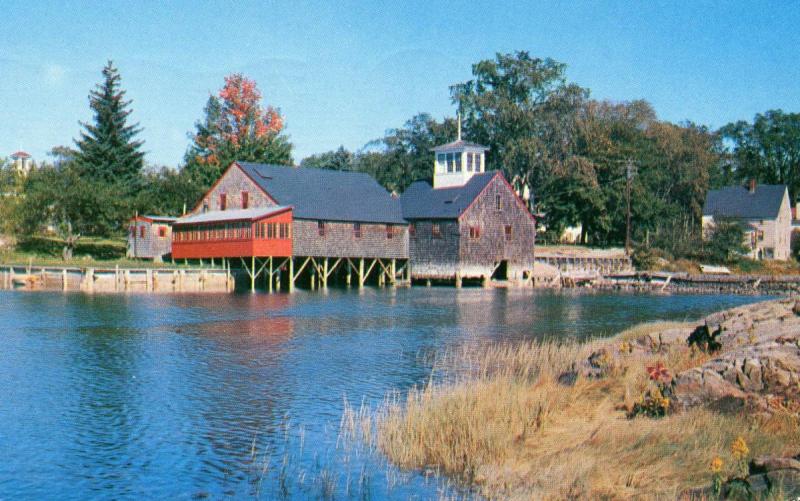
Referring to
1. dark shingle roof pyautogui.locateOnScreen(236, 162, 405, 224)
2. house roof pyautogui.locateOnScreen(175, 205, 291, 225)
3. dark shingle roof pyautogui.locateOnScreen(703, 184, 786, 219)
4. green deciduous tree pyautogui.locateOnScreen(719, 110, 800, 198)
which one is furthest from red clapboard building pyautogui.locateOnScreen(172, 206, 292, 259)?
green deciduous tree pyautogui.locateOnScreen(719, 110, 800, 198)

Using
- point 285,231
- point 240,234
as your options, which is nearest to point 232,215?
point 240,234

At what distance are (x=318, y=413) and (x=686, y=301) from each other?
130ft

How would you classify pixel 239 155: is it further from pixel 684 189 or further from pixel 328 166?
pixel 684 189

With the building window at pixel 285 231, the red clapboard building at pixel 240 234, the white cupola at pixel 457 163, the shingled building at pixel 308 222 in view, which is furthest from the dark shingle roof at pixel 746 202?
the red clapboard building at pixel 240 234

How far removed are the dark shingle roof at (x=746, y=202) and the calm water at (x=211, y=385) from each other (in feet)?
168

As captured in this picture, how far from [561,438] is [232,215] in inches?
1749

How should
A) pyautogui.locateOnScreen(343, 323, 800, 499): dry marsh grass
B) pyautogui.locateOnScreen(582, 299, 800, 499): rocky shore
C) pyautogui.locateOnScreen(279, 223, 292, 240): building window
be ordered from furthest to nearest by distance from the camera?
pyautogui.locateOnScreen(279, 223, 292, 240): building window
pyautogui.locateOnScreen(343, 323, 800, 499): dry marsh grass
pyautogui.locateOnScreen(582, 299, 800, 499): rocky shore

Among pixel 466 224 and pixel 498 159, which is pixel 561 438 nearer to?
pixel 466 224

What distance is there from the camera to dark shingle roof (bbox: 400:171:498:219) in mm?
60812

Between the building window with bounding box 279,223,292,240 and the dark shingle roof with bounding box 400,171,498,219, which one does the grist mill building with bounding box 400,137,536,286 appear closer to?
the dark shingle roof with bounding box 400,171,498,219

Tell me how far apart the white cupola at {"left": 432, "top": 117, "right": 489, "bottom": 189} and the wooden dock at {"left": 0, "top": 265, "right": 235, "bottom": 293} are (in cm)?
2058

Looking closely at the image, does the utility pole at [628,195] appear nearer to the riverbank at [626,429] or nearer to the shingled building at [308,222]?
the shingled building at [308,222]

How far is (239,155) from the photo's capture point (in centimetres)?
7675

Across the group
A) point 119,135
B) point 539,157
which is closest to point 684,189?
point 539,157
